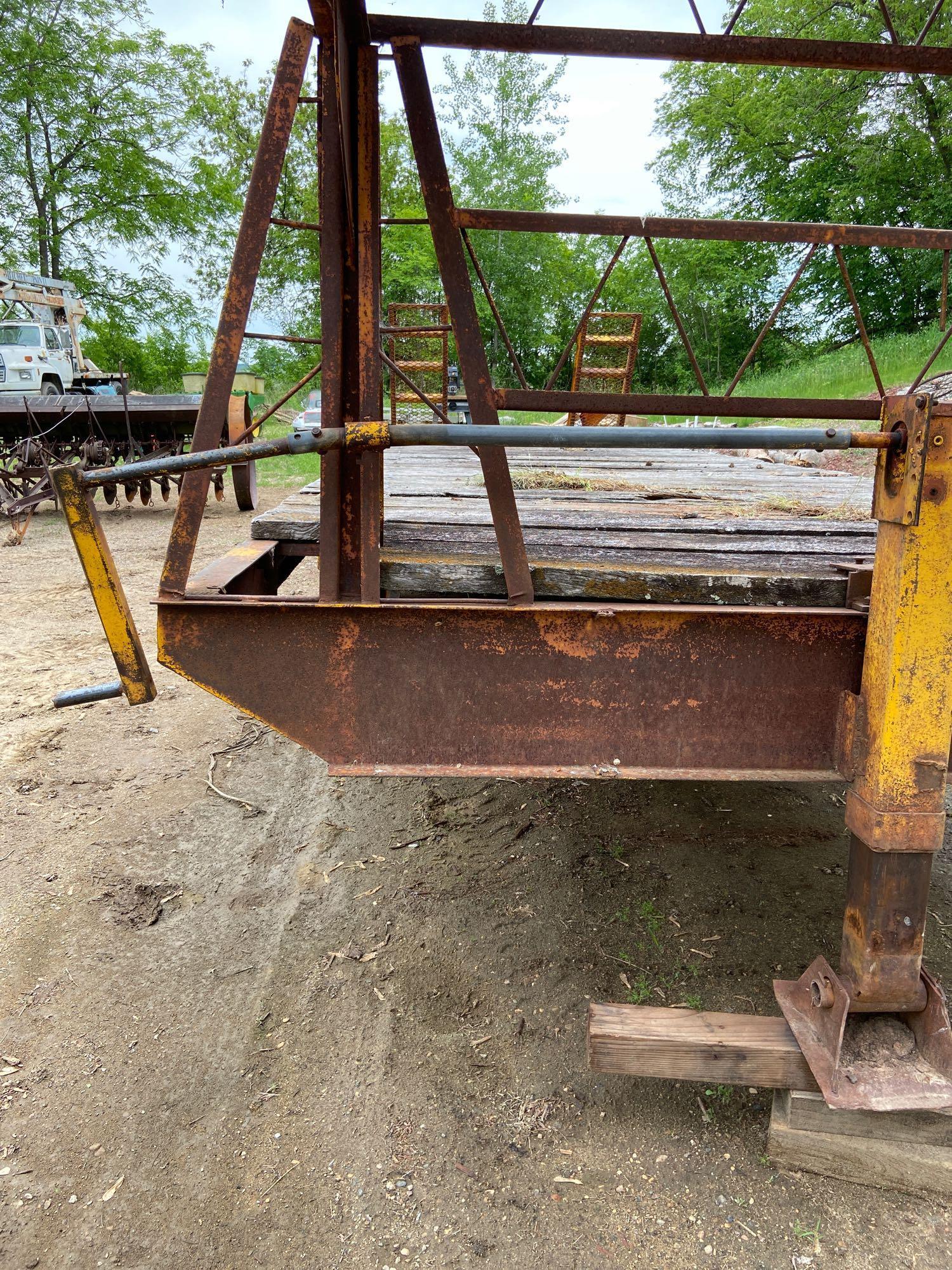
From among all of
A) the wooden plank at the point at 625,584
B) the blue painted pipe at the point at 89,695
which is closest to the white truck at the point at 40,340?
the blue painted pipe at the point at 89,695

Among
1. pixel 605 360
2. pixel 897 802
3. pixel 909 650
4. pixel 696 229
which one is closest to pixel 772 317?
pixel 696 229

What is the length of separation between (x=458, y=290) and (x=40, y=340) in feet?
58.4

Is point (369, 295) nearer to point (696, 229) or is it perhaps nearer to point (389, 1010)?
point (696, 229)

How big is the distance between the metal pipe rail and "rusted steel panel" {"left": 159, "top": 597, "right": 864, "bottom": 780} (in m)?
0.38

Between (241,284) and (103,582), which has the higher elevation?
(241,284)

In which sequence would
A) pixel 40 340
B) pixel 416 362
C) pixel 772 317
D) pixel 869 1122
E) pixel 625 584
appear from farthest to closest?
pixel 40 340 → pixel 416 362 → pixel 772 317 → pixel 625 584 → pixel 869 1122

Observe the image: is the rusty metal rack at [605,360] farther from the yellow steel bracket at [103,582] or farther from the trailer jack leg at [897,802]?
the yellow steel bracket at [103,582]

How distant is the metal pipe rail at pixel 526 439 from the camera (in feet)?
5.05

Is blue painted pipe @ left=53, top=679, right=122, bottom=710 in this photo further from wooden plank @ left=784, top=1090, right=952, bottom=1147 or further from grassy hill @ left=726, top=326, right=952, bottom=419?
grassy hill @ left=726, top=326, right=952, bottom=419

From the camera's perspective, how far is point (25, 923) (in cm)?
283

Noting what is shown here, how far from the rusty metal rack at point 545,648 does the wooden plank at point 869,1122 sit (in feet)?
0.18

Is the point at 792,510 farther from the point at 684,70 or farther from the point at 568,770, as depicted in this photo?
the point at 684,70

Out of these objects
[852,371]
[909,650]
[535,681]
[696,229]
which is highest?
[852,371]

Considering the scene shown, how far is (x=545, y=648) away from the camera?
1870 millimetres
